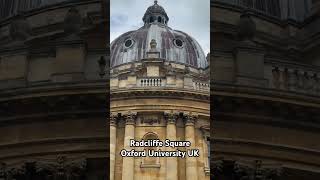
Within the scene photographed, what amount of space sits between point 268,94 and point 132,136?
3.43 meters

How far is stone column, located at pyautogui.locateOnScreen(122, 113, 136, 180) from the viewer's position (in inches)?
543

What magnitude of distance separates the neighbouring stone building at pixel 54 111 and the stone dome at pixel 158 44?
145cm

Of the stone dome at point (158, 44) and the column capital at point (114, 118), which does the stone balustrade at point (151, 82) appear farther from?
the column capital at point (114, 118)

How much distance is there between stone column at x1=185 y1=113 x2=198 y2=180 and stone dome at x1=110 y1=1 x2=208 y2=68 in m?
1.19

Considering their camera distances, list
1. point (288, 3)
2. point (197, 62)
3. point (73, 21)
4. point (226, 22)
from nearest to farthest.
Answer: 1. point (197, 62)
2. point (73, 21)
3. point (226, 22)
4. point (288, 3)

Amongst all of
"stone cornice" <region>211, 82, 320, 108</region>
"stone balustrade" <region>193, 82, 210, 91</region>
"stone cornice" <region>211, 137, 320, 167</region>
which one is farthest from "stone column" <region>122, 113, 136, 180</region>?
"stone cornice" <region>211, 137, 320, 167</region>

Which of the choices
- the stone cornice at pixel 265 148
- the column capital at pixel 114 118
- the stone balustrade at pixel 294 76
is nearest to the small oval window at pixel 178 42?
the column capital at pixel 114 118

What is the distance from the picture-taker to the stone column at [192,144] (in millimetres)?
13387

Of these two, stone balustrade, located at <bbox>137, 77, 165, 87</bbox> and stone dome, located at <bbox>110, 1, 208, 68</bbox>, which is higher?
stone dome, located at <bbox>110, 1, 208, 68</bbox>

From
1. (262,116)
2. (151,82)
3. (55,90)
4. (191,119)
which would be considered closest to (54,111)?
(55,90)

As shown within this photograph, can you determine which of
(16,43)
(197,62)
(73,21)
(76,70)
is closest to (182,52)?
(197,62)

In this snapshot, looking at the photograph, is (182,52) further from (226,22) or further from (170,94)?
(226,22)

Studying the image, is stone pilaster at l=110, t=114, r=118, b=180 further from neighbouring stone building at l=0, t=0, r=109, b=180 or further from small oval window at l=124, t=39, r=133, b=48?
small oval window at l=124, t=39, r=133, b=48

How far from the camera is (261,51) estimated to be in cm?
1716
